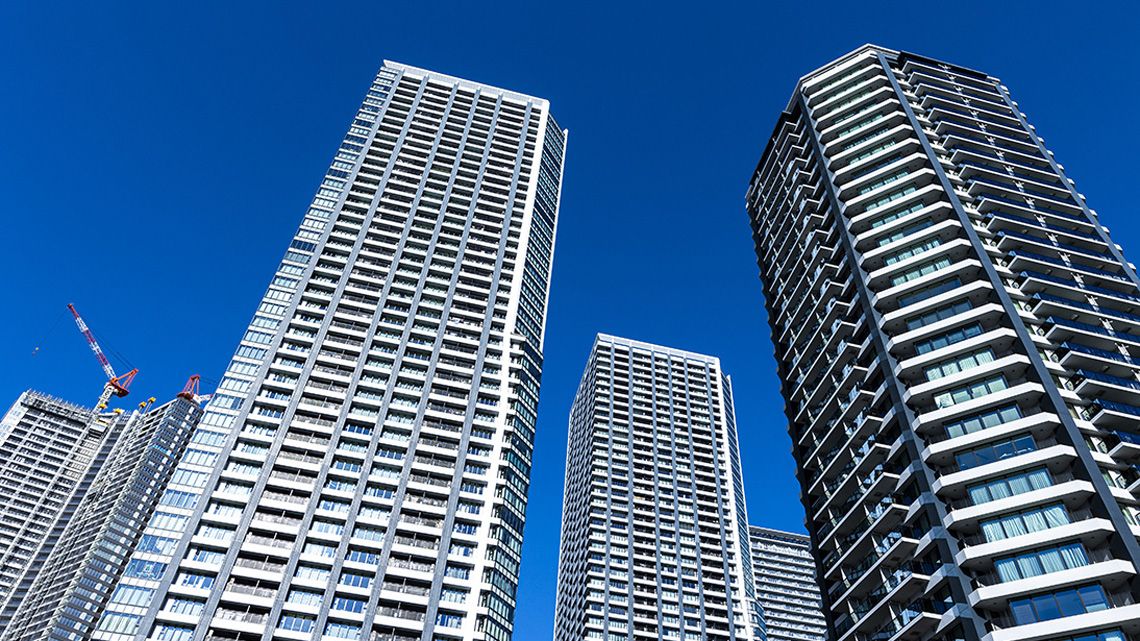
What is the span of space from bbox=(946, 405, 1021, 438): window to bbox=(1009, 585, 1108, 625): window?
1183 centimetres

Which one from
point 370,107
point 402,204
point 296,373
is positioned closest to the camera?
point 296,373

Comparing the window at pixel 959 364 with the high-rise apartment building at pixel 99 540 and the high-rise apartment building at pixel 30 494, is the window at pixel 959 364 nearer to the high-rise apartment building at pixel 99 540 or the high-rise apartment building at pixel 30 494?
the high-rise apartment building at pixel 99 540

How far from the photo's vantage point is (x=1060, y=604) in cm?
4122

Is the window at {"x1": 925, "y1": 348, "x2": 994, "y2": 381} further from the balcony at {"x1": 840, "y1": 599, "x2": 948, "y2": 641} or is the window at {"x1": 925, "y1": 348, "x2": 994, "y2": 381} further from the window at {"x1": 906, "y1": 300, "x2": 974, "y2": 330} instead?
the balcony at {"x1": 840, "y1": 599, "x2": 948, "y2": 641}

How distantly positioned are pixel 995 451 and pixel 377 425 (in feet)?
186

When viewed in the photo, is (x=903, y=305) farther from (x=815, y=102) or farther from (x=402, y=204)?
(x=402, y=204)

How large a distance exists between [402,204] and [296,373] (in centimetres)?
3169

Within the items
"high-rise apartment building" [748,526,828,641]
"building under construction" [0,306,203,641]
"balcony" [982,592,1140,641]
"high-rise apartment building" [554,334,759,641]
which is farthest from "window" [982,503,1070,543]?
"building under construction" [0,306,203,641]

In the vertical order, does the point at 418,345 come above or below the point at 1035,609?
above

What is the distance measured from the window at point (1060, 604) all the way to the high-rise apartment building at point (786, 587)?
119601 mm

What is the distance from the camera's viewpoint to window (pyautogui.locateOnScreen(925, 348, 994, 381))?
179 feet

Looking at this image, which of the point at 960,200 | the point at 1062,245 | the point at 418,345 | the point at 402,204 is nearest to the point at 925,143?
the point at 960,200

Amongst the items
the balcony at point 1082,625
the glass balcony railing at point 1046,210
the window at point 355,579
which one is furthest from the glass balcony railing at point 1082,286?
the window at point 355,579

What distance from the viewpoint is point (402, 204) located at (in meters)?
106
